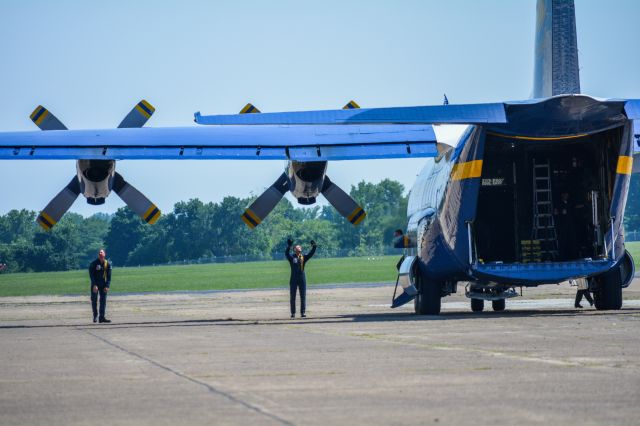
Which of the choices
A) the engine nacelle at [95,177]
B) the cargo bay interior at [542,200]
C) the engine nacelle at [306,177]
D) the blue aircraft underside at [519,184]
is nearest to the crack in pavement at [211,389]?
the blue aircraft underside at [519,184]

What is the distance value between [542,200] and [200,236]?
8261 cm

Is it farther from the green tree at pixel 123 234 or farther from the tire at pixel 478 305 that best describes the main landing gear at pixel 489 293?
the green tree at pixel 123 234

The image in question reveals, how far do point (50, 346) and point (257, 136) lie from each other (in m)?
8.33

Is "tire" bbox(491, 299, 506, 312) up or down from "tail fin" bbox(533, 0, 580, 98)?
down

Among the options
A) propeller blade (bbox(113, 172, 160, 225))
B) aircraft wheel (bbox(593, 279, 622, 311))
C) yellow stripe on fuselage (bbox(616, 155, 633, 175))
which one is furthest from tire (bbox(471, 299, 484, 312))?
propeller blade (bbox(113, 172, 160, 225))

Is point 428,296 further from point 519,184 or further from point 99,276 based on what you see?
point 99,276

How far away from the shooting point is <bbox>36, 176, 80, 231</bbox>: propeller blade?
28.0 metres

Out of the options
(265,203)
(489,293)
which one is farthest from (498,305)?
(265,203)

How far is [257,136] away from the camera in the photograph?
992 inches

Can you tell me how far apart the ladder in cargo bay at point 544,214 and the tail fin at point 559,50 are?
5.63 feet

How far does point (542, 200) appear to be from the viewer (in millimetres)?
25359

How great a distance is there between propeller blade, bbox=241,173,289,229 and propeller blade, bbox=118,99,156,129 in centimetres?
424

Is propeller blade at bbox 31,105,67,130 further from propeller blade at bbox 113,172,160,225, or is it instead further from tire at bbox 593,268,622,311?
tire at bbox 593,268,622,311

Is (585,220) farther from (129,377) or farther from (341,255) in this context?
(341,255)
